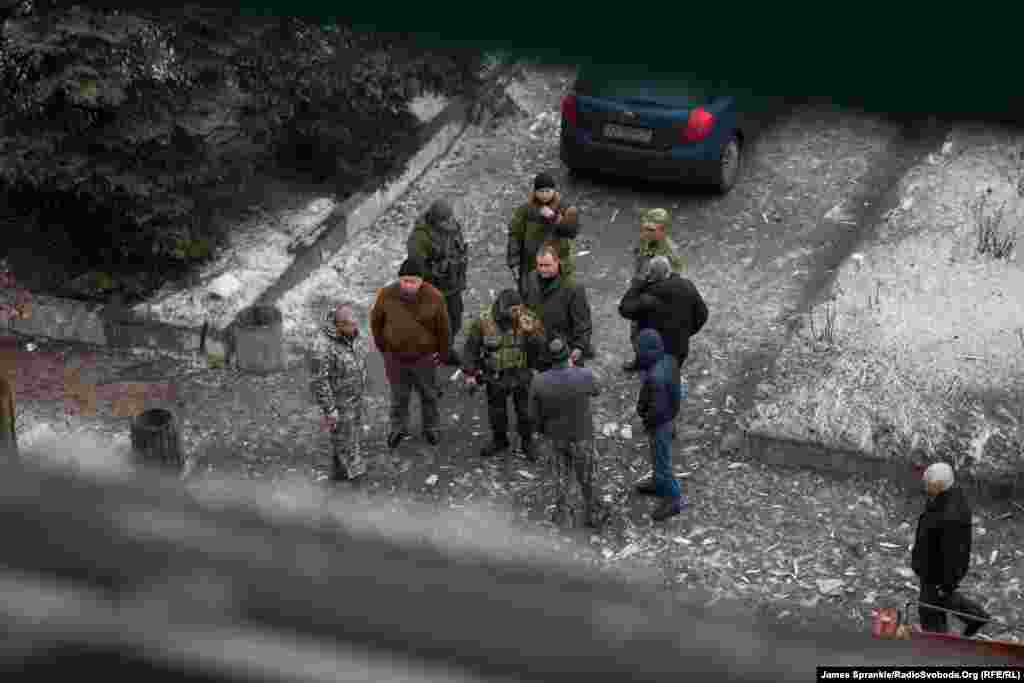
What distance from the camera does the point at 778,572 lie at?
25.7 ft

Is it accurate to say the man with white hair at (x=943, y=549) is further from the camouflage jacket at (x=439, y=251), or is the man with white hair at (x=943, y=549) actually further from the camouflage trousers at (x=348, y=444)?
the camouflage jacket at (x=439, y=251)

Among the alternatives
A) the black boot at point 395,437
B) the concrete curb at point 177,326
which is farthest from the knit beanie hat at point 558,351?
the concrete curb at point 177,326

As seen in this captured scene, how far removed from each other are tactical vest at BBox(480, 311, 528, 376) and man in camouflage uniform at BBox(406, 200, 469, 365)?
81 centimetres

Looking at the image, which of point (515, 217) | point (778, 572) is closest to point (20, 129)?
point (515, 217)

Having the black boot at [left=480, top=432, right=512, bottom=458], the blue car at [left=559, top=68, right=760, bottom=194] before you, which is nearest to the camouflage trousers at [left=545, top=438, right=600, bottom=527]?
the black boot at [left=480, top=432, right=512, bottom=458]

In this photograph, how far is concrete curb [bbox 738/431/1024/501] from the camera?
27.3 feet

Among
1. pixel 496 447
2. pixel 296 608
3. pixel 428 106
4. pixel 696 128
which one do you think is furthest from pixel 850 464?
pixel 296 608

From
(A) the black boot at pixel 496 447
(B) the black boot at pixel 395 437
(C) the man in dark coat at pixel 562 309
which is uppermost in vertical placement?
(C) the man in dark coat at pixel 562 309

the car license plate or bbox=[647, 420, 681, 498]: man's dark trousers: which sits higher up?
the car license plate

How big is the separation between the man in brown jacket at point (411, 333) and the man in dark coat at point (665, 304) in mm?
1154

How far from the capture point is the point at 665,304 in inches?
333

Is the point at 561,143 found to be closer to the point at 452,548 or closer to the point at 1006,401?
the point at 1006,401

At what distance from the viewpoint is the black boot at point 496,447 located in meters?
8.92

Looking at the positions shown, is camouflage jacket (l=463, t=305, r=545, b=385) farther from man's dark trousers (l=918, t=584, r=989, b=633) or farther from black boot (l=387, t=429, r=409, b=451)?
man's dark trousers (l=918, t=584, r=989, b=633)
